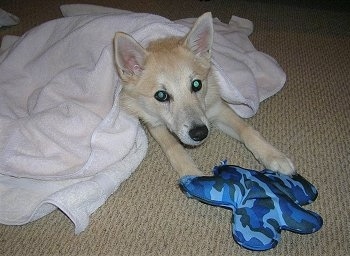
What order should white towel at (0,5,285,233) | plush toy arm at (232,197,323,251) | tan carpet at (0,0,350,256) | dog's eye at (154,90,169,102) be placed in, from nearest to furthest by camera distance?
1. plush toy arm at (232,197,323,251)
2. tan carpet at (0,0,350,256)
3. white towel at (0,5,285,233)
4. dog's eye at (154,90,169,102)

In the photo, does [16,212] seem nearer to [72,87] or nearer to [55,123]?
[55,123]

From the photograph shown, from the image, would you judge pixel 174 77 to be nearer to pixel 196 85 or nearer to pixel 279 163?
pixel 196 85

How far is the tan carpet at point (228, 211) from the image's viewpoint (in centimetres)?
153

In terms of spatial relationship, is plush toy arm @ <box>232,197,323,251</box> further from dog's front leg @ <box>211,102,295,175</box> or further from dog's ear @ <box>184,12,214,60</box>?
dog's ear @ <box>184,12,214,60</box>

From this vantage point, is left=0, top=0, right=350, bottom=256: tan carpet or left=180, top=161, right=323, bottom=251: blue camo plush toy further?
left=0, top=0, right=350, bottom=256: tan carpet

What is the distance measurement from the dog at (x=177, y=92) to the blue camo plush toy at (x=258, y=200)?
0.16 meters

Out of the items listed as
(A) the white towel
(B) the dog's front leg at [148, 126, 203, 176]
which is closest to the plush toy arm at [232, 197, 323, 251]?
(B) the dog's front leg at [148, 126, 203, 176]

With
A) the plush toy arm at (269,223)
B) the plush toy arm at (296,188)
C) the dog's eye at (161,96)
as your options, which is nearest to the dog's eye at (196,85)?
the dog's eye at (161,96)

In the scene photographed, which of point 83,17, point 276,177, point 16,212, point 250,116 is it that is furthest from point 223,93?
point 16,212

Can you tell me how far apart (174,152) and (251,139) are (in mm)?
409

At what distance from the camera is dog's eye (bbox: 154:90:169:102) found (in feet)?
5.88

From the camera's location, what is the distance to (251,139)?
73.5 inches

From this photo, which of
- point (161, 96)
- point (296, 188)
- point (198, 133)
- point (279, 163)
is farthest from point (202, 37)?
point (296, 188)

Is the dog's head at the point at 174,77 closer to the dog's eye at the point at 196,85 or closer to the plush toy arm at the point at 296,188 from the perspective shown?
the dog's eye at the point at 196,85
